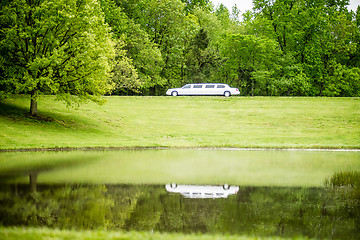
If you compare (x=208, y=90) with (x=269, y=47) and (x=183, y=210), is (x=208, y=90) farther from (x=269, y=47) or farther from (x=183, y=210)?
(x=183, y=210)

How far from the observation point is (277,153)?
20891 mm

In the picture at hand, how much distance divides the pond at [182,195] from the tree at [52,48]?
918cm

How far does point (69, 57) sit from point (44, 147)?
7.60m

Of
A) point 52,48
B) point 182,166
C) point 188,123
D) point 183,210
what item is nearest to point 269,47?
point 188,123

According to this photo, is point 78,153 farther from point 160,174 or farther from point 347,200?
point 347,200

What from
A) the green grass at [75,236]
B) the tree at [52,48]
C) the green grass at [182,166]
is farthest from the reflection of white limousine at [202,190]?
the tree at [52,48]

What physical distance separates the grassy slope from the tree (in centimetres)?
280

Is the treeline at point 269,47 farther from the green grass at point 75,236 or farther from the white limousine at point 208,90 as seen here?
the green grass at point 75,236

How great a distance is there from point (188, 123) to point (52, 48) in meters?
12.5

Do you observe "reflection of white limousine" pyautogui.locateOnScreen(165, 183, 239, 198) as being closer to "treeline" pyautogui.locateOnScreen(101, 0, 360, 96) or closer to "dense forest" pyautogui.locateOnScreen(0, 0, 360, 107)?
"dense forest" pyautogui.locateOnScreen(0, 0, 360, 107)

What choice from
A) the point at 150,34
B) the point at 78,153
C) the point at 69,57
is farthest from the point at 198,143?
Answer: the point at 150,34

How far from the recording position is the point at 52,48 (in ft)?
89.8

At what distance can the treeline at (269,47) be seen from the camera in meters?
53.3

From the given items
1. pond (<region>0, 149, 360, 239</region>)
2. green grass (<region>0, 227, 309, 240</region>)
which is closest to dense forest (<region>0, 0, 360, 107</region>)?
pond (<region>0, 149, 360, 239</region>)
